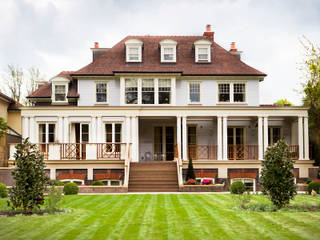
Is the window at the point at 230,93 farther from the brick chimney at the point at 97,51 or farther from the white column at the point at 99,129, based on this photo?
the brick chimney at the point at 97,51

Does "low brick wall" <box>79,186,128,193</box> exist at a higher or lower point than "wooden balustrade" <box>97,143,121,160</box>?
lower

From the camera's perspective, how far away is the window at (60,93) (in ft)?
98.0

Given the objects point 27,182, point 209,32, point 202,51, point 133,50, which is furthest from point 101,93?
point 27,182

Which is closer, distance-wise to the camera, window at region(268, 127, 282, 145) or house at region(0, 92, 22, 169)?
window at region(268, 127, 282, 145)

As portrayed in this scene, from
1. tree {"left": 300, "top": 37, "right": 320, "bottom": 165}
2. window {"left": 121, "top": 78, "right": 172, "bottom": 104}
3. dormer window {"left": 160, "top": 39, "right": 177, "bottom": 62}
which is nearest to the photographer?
window {"left": 121, "top": 78, "right": 172, "bottom": 104}

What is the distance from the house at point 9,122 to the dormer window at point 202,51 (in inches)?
623

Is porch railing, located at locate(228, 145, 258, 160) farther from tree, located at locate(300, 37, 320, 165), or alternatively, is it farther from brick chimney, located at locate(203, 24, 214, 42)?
brick chimney, located at locate(203, 24, 214, 42)

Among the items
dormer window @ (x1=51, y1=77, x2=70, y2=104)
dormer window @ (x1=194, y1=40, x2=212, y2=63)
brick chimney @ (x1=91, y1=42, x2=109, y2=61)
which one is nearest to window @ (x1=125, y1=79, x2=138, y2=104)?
dormer window @ (x1=51, y1=77, x2=70, y2=104)

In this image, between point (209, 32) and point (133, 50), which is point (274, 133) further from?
point (133, 50)

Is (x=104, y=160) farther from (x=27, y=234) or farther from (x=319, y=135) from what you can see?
(x=319, y=135)

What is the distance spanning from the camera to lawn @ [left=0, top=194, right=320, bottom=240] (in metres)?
9.33

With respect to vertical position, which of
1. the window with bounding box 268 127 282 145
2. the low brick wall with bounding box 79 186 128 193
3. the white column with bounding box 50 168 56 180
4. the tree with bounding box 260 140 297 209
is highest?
the window with bounding box 268 127 282 145

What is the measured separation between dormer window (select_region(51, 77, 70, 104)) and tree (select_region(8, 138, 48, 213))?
17036 millimetres

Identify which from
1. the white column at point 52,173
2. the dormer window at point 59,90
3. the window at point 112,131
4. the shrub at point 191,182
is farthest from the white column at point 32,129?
→ the shrub at point 191,182
